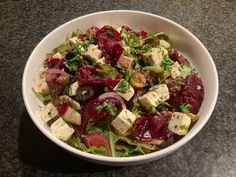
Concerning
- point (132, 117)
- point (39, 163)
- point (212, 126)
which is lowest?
point (39, 163)

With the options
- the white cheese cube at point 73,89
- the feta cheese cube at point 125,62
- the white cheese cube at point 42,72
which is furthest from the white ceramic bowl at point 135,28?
the feta cheese cube at point 125,62

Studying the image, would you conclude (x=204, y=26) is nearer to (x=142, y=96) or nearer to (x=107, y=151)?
(x=142, y=96)

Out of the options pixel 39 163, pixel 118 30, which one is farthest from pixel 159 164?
pixel 118 30

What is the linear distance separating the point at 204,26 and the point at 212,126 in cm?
51

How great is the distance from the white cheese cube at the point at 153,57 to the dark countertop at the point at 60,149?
0.28 meters

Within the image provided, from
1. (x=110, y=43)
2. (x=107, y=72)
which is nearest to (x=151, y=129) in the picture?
(x=107, y=72)

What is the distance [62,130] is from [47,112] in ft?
0.28

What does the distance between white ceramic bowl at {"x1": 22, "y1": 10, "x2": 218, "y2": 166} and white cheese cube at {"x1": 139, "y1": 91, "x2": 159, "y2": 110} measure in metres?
0.12

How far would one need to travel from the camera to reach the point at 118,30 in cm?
119

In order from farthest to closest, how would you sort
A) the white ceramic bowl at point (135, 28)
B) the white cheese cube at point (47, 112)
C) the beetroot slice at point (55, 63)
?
the beetroot slice at point (55, 63), the white cheese cube at point (47, 112), the white ceramic bowl at point (135, 28)

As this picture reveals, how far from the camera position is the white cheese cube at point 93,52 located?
104 cm

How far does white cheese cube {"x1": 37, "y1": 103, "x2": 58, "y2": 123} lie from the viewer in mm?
973

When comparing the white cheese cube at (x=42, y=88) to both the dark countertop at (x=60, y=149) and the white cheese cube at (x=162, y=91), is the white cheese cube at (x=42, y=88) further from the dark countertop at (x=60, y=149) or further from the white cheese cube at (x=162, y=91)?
the white cheese cube at (x=162, y=91)

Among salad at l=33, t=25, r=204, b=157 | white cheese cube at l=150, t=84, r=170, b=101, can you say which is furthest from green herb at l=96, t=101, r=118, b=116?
white cheese cube at l=150, t=84, r=170, b=101
